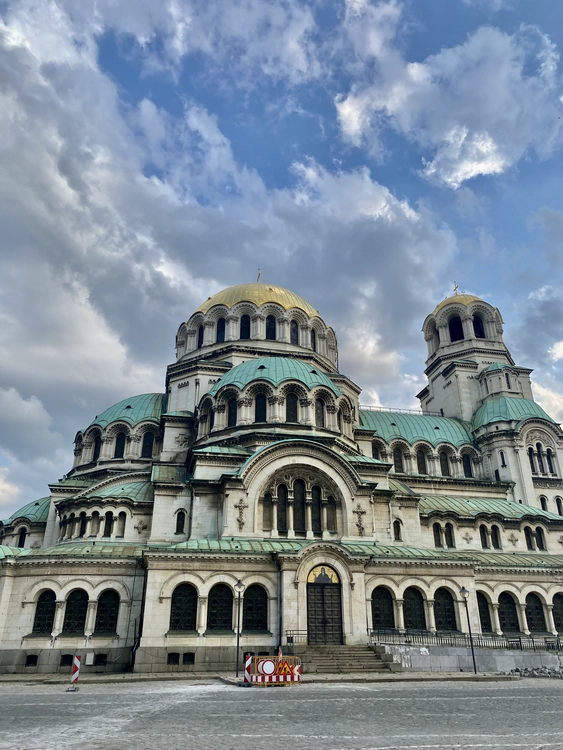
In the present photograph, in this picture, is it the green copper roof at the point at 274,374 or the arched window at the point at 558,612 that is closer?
the arched window at the point at 558,612

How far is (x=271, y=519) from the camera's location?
32219 mm

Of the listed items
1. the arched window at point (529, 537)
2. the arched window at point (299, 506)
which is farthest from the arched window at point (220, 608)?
the arched window at point (529, 537)

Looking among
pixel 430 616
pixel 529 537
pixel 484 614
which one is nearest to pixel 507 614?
pixel 484 614

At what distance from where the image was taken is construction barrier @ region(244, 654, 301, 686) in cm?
1964

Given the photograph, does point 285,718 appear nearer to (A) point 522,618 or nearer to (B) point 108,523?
(B) point 108,523

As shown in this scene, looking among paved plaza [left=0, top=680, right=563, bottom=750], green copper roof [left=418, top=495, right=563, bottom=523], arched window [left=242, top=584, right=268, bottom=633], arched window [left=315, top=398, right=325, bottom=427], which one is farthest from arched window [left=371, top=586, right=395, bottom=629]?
arched window [left=315, top=398, right=325, bottom=427]

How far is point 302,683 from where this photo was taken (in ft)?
67.5

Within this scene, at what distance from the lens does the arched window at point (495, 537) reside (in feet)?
131

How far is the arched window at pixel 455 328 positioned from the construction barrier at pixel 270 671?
43700mm

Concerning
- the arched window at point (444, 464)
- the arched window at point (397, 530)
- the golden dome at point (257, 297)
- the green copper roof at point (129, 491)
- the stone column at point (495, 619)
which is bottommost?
the stone column at point (495, 619)

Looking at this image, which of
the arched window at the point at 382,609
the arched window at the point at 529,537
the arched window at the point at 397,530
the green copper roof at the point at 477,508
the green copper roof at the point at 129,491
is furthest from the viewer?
the arched window at the point at 529,537

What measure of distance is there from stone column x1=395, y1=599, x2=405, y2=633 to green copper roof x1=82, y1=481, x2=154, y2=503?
630 inches

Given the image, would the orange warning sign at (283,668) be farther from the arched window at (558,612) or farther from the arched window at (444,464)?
the arched window at (444,464)

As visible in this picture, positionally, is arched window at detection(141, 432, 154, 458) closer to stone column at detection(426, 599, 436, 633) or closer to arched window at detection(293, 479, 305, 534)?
arched window at detection(293, 479, 305, 534)
